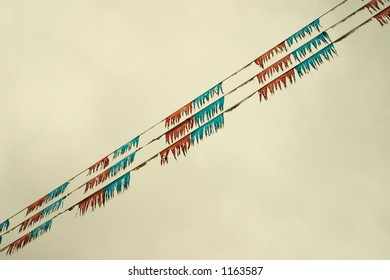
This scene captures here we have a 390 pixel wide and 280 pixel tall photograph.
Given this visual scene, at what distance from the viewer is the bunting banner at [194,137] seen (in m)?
3.84

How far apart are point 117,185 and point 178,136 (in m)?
1.03

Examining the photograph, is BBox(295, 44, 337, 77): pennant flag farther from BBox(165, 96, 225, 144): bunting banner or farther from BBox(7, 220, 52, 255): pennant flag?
BBox(7, 220, 52, 255): pennant flag

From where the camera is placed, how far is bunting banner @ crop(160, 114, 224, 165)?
12.6ft

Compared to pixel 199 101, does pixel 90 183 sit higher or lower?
lower

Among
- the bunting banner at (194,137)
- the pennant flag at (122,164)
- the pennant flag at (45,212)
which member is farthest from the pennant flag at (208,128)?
the pennant flag at (45,212)

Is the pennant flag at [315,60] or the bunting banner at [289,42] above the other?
the bunting banner at [289,42]

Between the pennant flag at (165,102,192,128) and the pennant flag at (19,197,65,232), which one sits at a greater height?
the pennant flag at (165,102,192,128)

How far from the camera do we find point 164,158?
162 inches

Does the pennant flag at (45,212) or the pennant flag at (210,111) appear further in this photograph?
the pennant flag at (45,212)

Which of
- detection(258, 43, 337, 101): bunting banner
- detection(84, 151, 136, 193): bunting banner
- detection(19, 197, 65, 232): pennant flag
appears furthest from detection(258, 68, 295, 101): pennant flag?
detection(19, 197, 65, 232): pennant flag

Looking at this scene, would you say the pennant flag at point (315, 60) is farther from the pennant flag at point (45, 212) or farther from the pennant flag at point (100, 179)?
the pennant flag at point (45, 212)

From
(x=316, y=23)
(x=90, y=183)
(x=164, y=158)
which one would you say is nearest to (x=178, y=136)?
(x=164, y=158)
